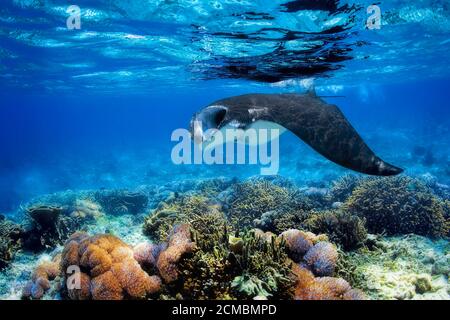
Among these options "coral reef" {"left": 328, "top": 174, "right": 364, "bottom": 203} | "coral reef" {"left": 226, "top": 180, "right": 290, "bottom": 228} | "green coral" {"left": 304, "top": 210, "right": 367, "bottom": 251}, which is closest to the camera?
"green coral" {"left": 304, "top": 210, "right": 367, "bottom": 251}

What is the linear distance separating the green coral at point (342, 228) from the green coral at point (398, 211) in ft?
4.13

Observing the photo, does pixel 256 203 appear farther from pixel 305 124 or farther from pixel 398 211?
pixel 305 124

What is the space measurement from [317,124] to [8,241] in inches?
373

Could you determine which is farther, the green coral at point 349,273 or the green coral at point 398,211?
the green coral at point 398,211

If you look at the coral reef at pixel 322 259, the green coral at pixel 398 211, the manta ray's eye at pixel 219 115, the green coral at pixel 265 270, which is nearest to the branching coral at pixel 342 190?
the green coral at pixel 398 211

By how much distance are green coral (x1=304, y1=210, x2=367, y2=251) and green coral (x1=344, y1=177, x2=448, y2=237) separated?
49.5 inches

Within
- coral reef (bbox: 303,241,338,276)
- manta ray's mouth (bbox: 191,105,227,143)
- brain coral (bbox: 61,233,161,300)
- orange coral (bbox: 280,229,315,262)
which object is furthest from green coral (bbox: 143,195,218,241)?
manta ray's mouth (bbox: 191,105,227,143)

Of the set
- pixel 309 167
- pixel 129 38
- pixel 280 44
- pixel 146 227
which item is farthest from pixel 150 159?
pixel 146 227

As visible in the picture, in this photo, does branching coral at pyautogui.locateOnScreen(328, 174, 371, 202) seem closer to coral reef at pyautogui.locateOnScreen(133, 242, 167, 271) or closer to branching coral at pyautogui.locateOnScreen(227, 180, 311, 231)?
branching coral at pyautogui.locateOnScreen(227, 180, 311, 231)

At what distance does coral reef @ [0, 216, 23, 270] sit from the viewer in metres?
8.70

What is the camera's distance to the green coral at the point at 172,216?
28.6ft

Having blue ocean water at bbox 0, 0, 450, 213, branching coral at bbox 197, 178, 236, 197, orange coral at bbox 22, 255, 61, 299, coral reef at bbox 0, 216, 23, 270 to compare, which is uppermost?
blue ocean water at bbox 0, 0, 450, 213

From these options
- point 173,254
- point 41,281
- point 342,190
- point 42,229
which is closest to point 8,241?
point 42,229

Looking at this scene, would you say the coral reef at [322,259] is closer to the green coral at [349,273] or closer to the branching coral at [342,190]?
the green coral at [349,273]
